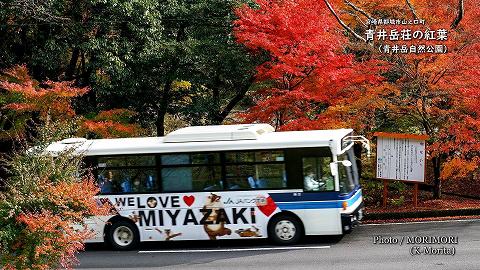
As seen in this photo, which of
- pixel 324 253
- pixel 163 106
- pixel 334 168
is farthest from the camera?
pixel 163 106

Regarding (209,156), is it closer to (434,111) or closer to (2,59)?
(434,111)

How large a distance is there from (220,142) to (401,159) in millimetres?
6178

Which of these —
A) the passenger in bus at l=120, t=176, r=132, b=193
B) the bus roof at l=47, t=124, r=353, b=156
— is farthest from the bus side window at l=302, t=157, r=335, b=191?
the passenger in bus at l=120, t=176, r=132, b=193

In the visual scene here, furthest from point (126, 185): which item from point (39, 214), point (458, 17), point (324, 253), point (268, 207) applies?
point (458, 17)

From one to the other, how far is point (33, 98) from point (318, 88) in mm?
8813

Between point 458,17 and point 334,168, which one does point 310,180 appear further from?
point 458,17

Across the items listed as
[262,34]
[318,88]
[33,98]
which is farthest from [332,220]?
[33,98]

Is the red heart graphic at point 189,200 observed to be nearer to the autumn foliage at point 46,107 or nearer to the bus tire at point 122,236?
the bus tire at point 122,236

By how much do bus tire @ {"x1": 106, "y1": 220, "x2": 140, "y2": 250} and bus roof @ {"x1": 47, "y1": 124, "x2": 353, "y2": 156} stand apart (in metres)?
2.04

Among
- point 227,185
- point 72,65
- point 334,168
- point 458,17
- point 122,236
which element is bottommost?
point 122,236

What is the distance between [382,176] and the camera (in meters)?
18.7

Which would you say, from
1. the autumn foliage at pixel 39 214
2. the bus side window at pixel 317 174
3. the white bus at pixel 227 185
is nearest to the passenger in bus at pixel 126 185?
the white bus at pixel 227 185

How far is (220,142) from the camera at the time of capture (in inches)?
614

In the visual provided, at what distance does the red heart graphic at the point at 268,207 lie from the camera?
15.4 meters
